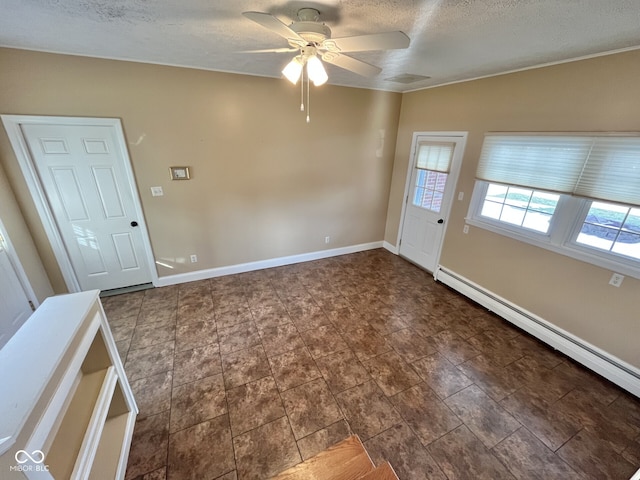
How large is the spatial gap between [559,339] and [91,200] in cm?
540

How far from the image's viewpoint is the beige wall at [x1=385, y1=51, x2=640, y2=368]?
6.89 ft

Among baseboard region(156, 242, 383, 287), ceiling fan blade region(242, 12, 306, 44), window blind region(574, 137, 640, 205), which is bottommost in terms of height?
baseboard region(156, 242, 383, 287)

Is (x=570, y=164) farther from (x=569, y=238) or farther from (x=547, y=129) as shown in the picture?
(x=569, y=238)

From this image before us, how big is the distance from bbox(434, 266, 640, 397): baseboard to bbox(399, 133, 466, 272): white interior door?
708 millimetres

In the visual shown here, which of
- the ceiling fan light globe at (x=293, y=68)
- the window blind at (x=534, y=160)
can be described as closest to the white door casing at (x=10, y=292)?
the ceiling fan light globe at (x=293, y=68)

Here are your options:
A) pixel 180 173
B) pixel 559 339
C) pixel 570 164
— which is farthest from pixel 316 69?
pixel 559 339

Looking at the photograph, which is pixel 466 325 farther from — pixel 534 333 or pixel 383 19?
pixel 383 19

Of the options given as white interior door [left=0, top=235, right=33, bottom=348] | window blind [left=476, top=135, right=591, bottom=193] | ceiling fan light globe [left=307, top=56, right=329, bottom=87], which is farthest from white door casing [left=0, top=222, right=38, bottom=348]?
window blind [left=476, top=135, right=591, bottom=193]

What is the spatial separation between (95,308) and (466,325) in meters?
3.47

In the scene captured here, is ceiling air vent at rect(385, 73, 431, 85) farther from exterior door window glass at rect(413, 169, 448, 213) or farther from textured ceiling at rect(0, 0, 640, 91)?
exterior door window glass at rect(413, 169, 448, 213)

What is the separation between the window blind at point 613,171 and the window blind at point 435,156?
4.90 feet

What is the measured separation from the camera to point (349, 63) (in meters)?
1.86

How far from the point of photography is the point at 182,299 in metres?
3.32

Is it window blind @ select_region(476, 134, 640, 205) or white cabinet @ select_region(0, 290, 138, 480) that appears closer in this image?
white cabinet @ select_region(0, 290, 138, 480)
